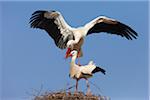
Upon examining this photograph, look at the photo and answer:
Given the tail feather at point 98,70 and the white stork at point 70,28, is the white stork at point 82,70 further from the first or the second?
the white stork at point 70,28

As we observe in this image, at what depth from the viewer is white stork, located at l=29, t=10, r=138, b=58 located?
598 cm

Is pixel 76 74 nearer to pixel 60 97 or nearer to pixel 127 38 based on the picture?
pixel 60 97

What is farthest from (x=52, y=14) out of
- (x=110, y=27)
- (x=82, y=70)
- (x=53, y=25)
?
(x=82, y=70)

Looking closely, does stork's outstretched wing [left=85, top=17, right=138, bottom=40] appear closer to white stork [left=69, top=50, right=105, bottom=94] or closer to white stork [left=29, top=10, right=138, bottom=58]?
white stork [left=29, top=10, right=138, bottom=58]

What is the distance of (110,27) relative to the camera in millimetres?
6484

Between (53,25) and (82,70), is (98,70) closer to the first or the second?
(82,70)

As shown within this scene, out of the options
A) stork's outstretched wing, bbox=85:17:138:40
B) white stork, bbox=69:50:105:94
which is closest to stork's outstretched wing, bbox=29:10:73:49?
stork's outstretched wing, bbox=85:17:138:40

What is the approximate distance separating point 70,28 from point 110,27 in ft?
1.87

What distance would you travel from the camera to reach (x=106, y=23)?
20.7ft

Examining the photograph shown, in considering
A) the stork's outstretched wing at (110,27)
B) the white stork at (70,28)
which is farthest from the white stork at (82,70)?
the stork's outstretched wing at (110,27)

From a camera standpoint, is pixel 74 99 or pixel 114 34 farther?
pixel 114 34

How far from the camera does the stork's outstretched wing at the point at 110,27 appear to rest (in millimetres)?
6150

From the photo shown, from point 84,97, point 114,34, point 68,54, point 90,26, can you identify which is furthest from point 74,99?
point 114,34

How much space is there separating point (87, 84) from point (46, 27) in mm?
1444
